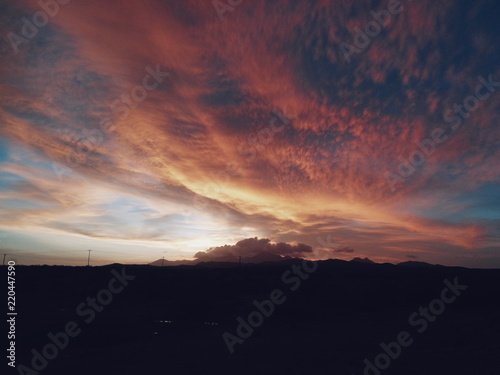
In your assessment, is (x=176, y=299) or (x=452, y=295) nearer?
(x=176, y=299)

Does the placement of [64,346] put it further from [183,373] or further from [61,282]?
[61,282]

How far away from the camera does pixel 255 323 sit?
22484 mm

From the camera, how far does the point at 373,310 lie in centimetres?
2741

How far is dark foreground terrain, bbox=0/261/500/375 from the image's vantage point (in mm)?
12992

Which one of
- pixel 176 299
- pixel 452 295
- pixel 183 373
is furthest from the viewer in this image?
pixel 452 295

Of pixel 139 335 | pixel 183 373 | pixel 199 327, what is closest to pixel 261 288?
pixel 199 327

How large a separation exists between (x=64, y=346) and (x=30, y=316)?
27.0ft

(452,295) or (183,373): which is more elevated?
(452,295)

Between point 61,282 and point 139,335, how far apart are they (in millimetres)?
21100

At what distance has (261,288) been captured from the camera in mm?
34000

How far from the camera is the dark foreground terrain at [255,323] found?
13.0 meters

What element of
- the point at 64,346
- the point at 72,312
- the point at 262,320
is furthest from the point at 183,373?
the point at 72,312

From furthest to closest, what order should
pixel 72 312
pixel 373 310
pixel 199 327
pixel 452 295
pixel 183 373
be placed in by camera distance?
1. pixel 452 295
2. pixel 373 310
3. pixel 72 312
4. pixel 199 327
5. pixel 183 373

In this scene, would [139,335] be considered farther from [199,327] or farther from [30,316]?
[30,316]
